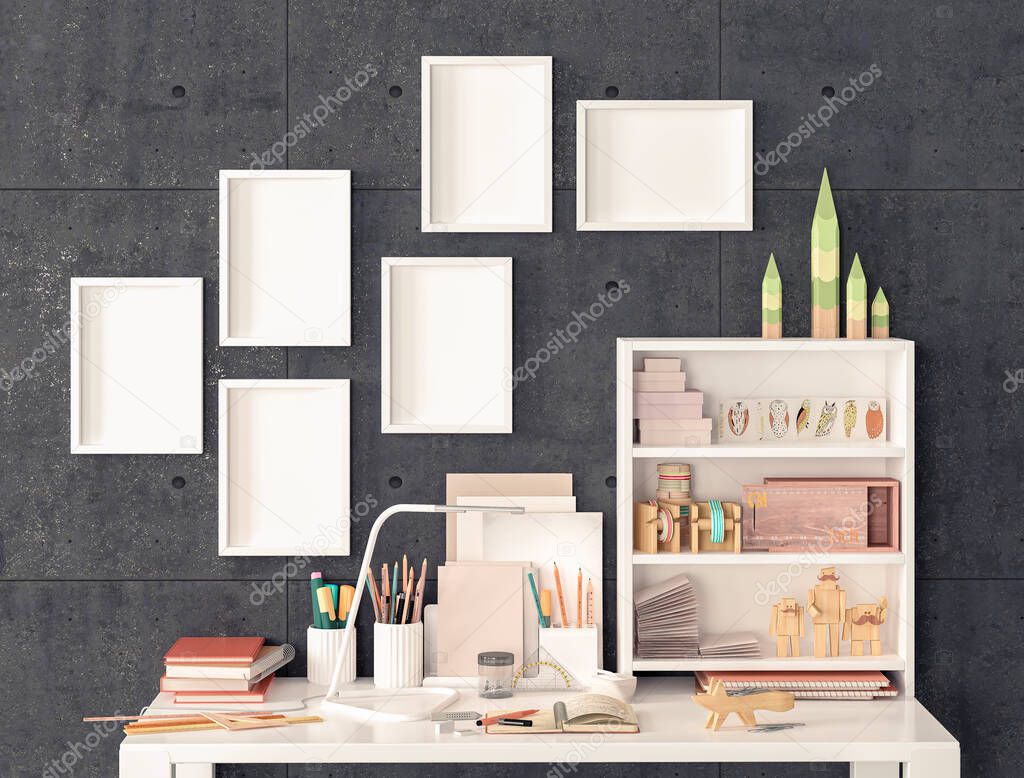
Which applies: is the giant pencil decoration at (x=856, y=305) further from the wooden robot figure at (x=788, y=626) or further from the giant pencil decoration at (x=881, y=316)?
the wooden robot figure at (x=788, y=626)

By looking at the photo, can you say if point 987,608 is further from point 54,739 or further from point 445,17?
point 54,739

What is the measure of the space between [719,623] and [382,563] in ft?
2.57

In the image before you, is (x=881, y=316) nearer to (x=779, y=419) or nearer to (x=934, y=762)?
(x=779, y=419)

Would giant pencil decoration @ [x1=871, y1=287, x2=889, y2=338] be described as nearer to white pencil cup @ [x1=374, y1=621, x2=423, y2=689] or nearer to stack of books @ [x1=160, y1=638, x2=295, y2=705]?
white pencil cup @ [x1=374, y1=621, x2=423, y2=689]

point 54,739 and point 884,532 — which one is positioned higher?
point 884,532

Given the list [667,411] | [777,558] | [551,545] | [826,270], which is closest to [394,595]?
[551,545]

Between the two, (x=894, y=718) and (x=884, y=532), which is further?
(x=884, y=532)

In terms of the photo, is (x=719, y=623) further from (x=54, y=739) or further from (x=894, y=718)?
(x=54, y=739)

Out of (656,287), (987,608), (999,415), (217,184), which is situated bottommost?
(987,608)

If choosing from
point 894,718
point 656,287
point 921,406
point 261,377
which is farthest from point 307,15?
point 894,718

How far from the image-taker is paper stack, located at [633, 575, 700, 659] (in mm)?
2186

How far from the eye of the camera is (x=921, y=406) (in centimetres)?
229

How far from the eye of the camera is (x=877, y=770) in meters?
2.18

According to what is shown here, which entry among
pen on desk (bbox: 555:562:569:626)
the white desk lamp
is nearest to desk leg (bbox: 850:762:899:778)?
pen on desk (bbox: 555:562:569:626)
